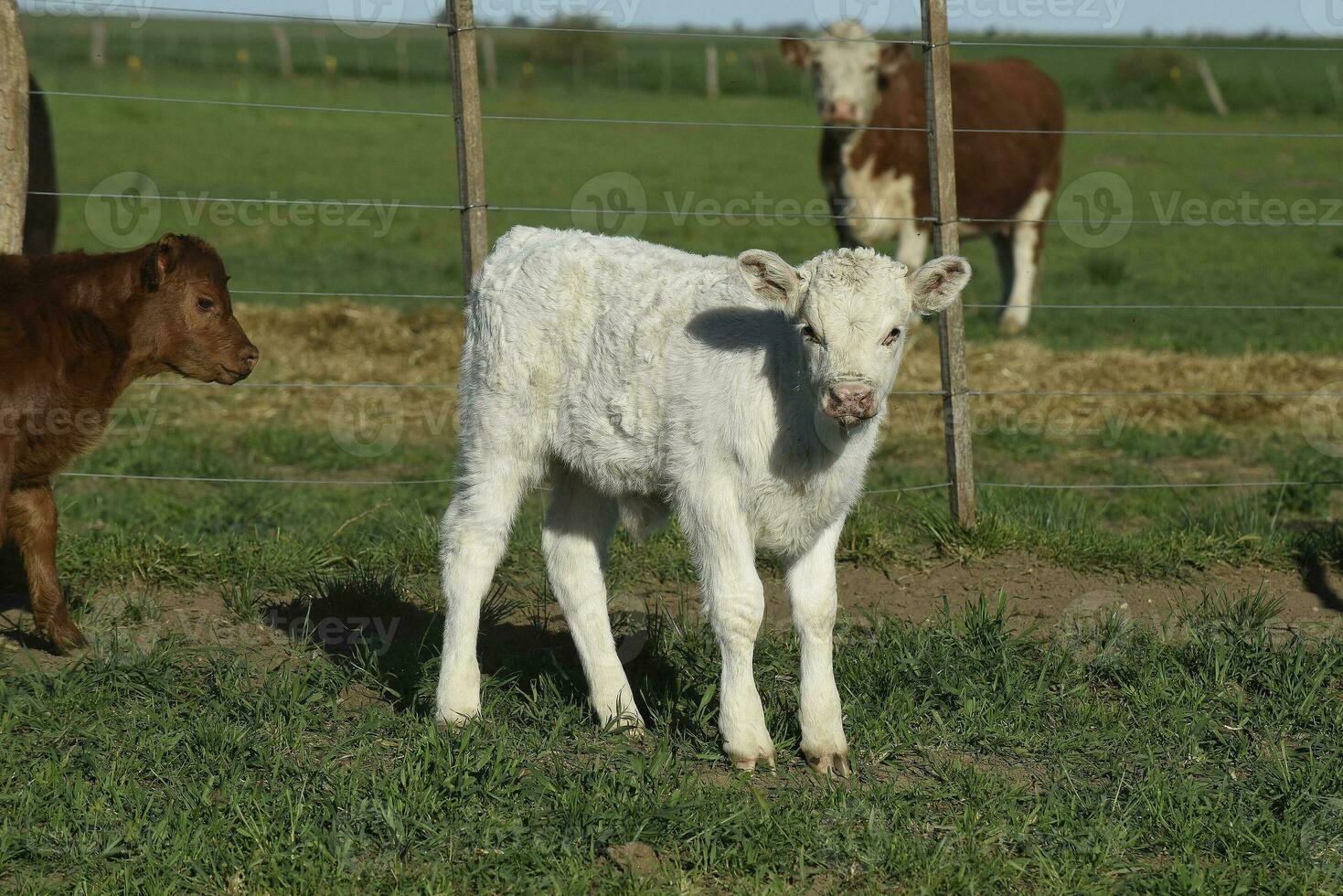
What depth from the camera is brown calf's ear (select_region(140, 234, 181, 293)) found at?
18.2ft

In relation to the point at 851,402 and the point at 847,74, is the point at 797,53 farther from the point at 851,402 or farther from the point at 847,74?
the point at 851,402

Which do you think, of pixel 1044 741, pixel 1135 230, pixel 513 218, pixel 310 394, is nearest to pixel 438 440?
pixel 310 394

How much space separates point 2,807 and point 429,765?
1.23 meters

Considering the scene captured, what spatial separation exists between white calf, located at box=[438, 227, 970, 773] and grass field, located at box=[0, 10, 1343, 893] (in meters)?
0.31

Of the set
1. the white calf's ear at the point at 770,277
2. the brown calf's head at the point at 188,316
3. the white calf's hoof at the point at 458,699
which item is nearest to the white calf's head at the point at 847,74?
the brown calf's head at the point at 188,316

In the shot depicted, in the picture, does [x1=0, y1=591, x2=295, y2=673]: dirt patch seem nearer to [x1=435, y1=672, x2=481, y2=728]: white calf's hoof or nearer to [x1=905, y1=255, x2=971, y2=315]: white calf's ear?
[x1=435, y1=672, x2=481, y2=728]: white calf's hoof

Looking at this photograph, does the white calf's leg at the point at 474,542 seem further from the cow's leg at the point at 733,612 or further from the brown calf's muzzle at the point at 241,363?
the brown calf's muzzle at the point at 241,363

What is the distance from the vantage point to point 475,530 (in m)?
5.00

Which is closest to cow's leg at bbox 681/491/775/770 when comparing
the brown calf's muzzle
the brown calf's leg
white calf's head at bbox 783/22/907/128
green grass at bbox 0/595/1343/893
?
green grass at bbox 0/595/1343/893

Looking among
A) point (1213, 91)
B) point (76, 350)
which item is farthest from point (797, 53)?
point (1213, 91)

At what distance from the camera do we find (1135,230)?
20.2 metres

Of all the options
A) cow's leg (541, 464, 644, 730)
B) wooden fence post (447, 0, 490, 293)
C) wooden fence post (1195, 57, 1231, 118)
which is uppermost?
wooden fence post (1195, 57, 1231, 118)

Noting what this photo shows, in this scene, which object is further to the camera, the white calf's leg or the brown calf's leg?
the brown calf's leg

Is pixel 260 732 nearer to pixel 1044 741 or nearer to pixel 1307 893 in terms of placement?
pixel 1044 741
